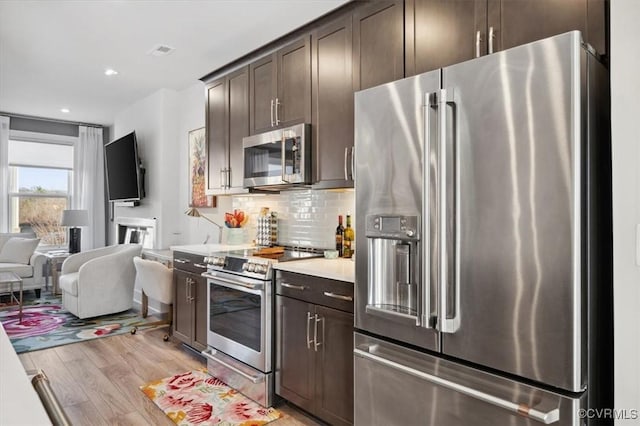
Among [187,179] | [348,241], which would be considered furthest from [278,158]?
[187,179]

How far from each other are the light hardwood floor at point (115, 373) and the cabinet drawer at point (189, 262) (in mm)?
782

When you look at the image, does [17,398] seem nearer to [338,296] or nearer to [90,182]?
[338,296]

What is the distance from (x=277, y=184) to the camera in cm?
315

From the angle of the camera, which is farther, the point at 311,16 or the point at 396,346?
the point at 311,16

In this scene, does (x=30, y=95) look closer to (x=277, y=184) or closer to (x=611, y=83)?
(x=277, y=184)

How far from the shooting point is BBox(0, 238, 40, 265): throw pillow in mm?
5797

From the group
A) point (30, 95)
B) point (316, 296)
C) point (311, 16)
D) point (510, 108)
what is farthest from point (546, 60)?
point (30, 95)

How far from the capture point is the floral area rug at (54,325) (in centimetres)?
413

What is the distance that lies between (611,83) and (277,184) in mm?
2149

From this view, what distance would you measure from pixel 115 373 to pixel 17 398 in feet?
9.64

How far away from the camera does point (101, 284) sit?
4.84 metres

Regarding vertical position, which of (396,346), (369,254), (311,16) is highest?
(311,16)

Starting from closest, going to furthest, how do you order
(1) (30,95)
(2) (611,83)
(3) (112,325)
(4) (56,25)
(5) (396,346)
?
(2) (611,83)
(5) (396,346)
(4) (56,25)
(3) (112,325)
(1) (30,95)

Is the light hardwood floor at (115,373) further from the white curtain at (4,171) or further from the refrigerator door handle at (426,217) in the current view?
the white curtain at (4,171)
